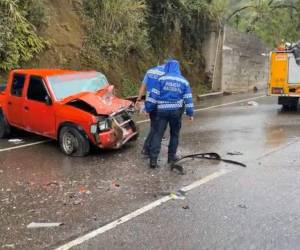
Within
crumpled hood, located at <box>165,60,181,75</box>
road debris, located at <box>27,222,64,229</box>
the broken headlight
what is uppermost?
crumpled hood, located at <box>165,60,181,75</box>

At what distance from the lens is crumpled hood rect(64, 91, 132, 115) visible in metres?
9.38

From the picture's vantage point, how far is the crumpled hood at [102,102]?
9.38 meters

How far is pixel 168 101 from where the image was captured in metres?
8.36

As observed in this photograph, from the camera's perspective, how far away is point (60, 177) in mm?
7926

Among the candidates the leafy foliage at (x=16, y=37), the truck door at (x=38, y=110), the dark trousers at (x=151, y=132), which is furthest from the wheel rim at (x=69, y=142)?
the leafy foliage at (x=16, y=37)

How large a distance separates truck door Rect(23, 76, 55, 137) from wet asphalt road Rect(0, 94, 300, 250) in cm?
42

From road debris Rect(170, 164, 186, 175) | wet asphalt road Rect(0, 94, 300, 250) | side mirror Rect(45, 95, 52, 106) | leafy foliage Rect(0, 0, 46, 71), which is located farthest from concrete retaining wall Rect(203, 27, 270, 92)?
road debris Rect(170, 164, 186, 175)

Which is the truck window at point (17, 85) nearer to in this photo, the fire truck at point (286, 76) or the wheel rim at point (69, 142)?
the wheel rim at point (69, 142)

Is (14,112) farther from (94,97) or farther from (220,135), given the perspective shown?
(220,135)

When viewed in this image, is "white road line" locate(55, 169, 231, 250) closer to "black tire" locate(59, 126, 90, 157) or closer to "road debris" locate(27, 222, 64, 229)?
"road debris" locate(27, 222, 64, 229)

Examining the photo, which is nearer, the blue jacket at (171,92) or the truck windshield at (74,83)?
the blue jacket at (171,92)

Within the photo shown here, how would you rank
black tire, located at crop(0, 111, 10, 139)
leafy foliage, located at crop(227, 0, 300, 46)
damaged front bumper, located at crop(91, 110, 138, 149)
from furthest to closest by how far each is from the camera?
leafy foliage, located at crop(227, 0, 300, 46) → black tire, located at crop(0, 111, 10, 139) → damaged front bumper, located at crop(91, 110, 138, 149)

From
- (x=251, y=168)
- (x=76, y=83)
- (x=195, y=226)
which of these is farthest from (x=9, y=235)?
(x=76, y=83)

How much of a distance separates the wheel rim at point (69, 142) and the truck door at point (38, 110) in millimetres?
415
